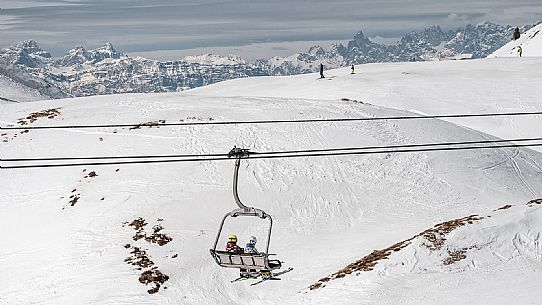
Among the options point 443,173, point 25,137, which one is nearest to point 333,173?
point 443,173

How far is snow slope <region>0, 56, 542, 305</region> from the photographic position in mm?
29625

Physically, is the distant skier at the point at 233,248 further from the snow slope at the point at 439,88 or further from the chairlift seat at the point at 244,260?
the snow slope at the point at 439,88

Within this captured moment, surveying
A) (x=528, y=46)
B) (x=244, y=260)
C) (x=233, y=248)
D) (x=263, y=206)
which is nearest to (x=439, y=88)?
(x=263, y=206)

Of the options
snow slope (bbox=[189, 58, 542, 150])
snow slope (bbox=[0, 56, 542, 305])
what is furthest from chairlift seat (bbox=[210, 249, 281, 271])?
snow slope (bbox=[189, 58, 542, 150])

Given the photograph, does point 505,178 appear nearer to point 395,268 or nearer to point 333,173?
point 333,173

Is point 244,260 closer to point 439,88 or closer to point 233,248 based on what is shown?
point 233,248

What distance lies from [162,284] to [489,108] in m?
44.2

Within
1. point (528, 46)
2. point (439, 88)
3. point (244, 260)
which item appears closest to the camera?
point (244, 260)

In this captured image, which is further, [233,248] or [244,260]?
[233,248]

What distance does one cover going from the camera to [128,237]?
37.2 metres

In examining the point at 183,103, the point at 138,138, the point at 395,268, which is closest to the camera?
the point at 395,268

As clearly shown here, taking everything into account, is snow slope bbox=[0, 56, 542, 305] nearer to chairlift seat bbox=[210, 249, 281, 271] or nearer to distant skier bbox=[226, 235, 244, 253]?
distant skier bbox=[226, 235, 244, 253]

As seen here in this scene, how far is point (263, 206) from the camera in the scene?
131 ft

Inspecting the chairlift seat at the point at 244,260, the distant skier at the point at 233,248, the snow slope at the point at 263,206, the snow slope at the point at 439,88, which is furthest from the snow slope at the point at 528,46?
the chairlift seat at the point at 244,260
